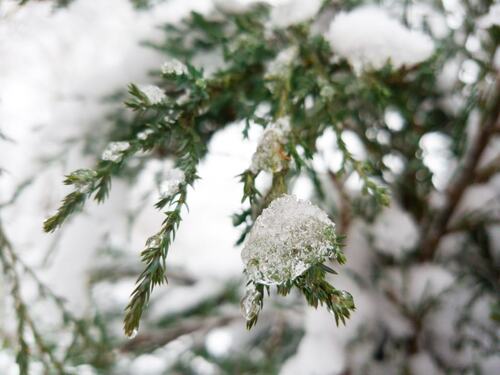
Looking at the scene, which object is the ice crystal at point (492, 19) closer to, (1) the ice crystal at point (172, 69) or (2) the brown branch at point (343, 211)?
(2) the brown branch at point (343, 211)

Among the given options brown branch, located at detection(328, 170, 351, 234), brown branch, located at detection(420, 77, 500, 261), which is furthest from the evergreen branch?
brown branch, located at detection(420, 77, 500, 261)

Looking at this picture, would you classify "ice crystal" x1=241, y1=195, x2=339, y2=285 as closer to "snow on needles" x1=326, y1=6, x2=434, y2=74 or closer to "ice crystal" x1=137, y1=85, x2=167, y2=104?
"ice crystal" x1=137, y1=85, x2=167, y2=104

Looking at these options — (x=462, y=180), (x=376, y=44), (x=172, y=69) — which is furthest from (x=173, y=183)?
(x=462, y=180)

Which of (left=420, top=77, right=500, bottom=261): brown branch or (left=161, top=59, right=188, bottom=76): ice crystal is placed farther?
(left=420, top=77, right=500, bottom=261): brown branch

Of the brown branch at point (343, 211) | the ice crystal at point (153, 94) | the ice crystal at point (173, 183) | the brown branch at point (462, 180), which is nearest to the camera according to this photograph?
the ice crystal at point (173, 183)

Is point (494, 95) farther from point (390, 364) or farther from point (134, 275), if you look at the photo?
point (134, 275)

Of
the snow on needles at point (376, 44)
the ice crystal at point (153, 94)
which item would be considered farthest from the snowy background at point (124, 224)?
the ice crystal at point (153, 94)
